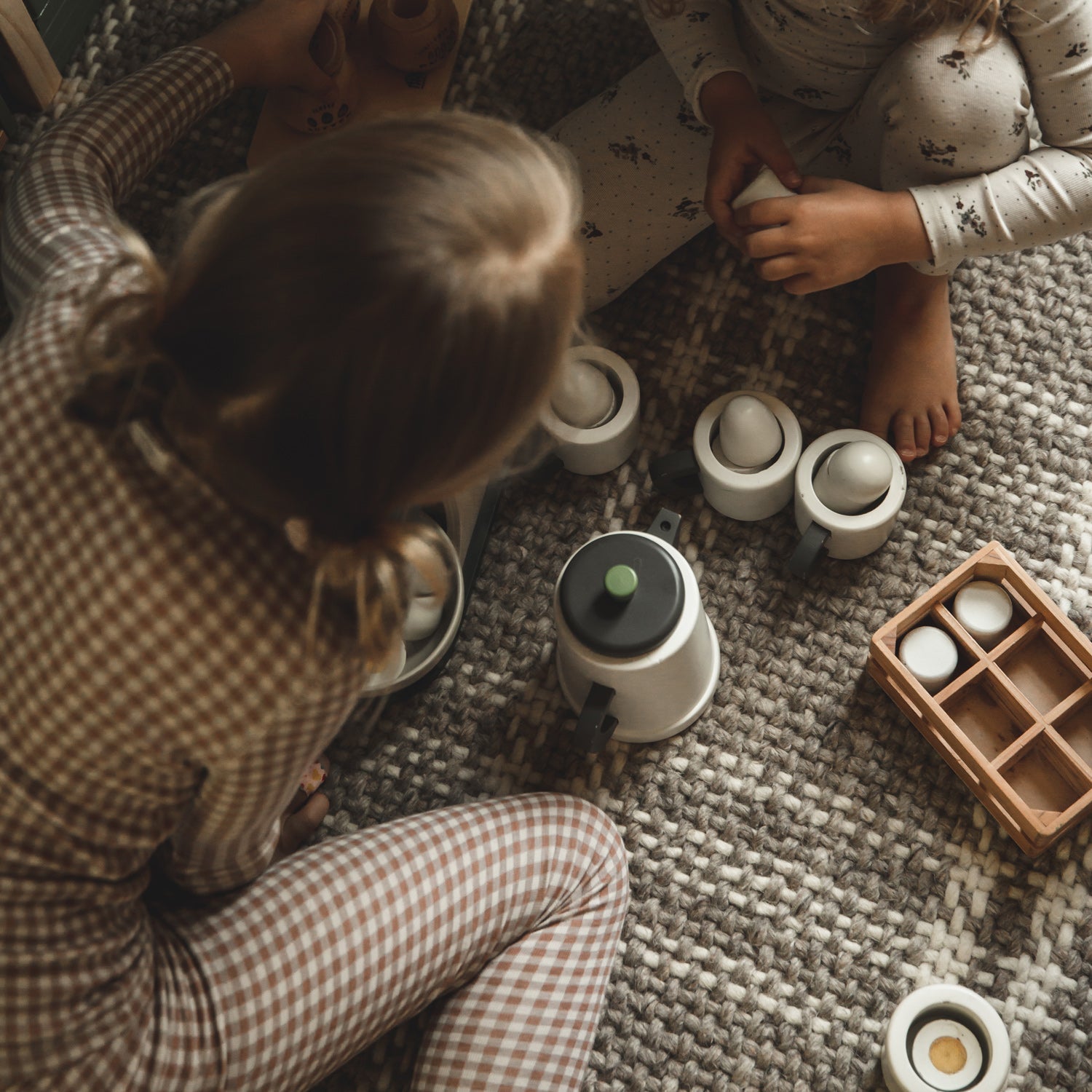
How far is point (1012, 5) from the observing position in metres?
0.72

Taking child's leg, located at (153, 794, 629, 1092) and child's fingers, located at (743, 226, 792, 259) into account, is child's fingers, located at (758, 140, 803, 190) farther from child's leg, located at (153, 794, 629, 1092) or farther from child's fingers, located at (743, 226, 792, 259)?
child's leg, located at (153, 794, 629, 1092)

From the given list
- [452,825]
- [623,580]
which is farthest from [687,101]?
[452,825]

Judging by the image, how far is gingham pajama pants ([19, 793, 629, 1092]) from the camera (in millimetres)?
604

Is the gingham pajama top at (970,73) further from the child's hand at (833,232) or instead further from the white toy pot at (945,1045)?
the white toy pot at (945,1045)

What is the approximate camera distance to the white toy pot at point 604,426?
83 centimetres

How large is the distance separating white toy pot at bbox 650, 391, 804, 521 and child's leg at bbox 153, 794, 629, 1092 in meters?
Answer: 0.25

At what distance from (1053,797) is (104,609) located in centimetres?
64

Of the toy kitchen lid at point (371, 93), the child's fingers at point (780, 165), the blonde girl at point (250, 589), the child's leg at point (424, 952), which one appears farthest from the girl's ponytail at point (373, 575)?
the toy kitchen lid at point (371, 93)

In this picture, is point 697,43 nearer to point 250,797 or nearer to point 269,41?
point 269,41

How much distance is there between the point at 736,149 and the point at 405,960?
0.58 m

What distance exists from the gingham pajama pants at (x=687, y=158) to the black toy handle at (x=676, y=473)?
154mm

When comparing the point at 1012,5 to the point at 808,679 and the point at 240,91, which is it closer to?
the point at 808,679

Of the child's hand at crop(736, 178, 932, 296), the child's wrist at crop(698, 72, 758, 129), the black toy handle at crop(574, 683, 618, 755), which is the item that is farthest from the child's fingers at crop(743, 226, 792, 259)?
the black toy handle at crop(574, 683, 618, 755)

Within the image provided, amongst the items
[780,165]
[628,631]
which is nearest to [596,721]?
[628,631]
